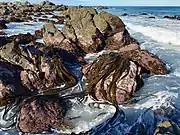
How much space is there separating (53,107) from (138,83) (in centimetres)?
281

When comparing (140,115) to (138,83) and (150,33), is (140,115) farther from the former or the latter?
(150,33)

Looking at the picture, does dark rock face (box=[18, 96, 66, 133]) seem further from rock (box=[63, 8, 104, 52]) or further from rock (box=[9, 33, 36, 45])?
rock (box=[9, 33, 36, 45])

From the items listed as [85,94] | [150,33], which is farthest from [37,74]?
[150,33]

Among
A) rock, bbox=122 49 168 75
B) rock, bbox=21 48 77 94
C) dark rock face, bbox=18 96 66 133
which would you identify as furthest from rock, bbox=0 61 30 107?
rock, bbox=122 49 168 75

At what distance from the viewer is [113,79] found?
318 inches

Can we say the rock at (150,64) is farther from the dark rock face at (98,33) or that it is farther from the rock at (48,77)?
the rock at (48,77)

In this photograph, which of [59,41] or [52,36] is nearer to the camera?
[59,41]

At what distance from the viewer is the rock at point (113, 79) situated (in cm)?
769

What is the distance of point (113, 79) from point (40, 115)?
8.11 feet

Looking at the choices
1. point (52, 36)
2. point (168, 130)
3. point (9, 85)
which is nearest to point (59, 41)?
point (52, 36)

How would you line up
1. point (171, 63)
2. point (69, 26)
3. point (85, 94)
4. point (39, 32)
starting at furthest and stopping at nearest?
point (39, 32)
point (69, 26)
point (171, 63)
point (85, 94)

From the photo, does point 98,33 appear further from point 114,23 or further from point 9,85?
point 9,85

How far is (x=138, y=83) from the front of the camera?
8.45 metres

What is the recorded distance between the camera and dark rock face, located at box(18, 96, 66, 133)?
6.27 meters
